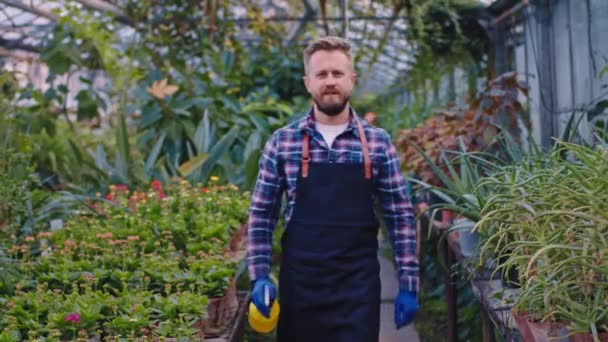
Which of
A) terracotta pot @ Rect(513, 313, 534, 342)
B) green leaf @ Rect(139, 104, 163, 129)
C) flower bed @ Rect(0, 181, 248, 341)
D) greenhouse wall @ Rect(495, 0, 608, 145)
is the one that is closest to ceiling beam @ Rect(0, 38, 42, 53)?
green leaf @ Rect(139, 104, 163, 129)

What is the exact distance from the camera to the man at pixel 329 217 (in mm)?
2402

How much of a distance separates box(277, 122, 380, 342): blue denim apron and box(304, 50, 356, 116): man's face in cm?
12

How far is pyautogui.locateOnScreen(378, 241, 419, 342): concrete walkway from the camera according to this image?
4353 mm

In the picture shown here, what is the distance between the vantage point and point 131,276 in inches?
101

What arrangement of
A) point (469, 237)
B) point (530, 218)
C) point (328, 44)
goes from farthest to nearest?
point (469, 237) → point (328, 44) → point (530, 218)

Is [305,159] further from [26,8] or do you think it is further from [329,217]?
[26,8]

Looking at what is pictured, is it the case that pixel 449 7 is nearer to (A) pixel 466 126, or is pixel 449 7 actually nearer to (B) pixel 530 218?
(A) pixel 466 126

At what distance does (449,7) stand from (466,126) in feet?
9.48

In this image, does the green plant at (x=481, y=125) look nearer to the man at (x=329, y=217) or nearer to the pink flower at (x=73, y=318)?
the man at (x=329, y=217)

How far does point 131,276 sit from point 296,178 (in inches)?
23.3

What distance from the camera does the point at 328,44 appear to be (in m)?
2.44

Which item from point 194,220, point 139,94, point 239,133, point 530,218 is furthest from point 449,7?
point 530,218

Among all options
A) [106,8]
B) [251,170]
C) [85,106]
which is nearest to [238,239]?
[251,170]

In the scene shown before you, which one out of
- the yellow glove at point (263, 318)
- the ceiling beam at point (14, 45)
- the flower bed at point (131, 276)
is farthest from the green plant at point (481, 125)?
the ceiling beam at point (14, 45)
